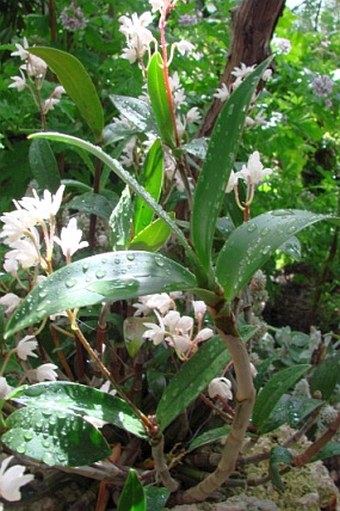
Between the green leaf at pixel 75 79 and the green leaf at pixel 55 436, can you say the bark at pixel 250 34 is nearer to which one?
the green leaf at pixel 75 79

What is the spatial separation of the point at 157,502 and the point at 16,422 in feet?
0.56

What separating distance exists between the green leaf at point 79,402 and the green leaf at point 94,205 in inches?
10.4

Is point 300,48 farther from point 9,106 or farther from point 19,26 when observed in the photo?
point 9,106

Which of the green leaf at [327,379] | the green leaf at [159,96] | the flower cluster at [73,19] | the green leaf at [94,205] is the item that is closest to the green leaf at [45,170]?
the green leaf at [94,205]

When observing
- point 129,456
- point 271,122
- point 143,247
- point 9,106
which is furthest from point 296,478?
point 271,122

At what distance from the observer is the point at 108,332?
2.71 feet

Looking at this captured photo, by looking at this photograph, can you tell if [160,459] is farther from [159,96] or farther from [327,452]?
[159,96]

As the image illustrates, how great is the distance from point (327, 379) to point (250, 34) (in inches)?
23.3

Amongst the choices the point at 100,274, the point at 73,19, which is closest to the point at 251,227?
the point at 100,274

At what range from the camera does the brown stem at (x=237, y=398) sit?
1.40ft

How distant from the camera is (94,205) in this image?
732 millimetres

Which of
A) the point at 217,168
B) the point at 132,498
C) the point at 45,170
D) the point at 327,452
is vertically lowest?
the point at 327,452

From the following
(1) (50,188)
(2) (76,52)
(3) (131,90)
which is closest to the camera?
(1) (50,188)

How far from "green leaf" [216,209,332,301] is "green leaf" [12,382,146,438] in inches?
6.2
